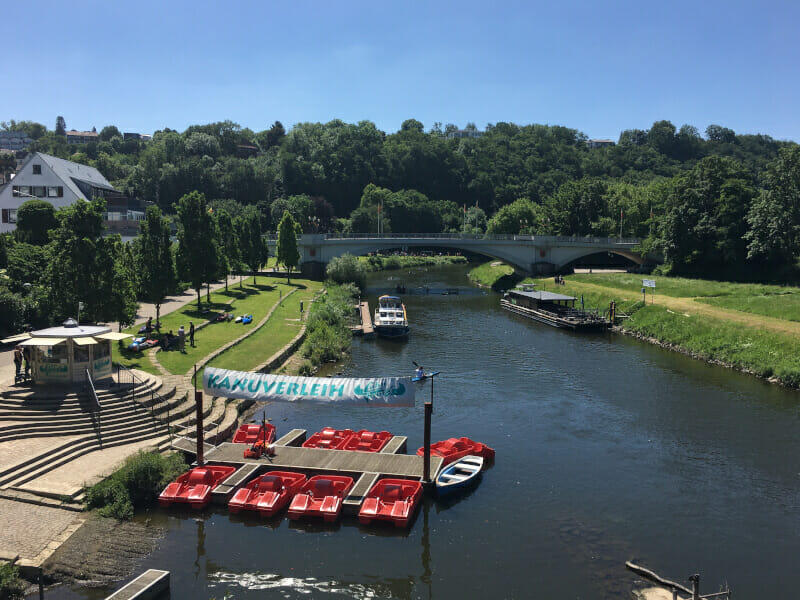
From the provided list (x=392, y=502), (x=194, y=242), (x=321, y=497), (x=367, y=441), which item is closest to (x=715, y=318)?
(x=367, y=441)

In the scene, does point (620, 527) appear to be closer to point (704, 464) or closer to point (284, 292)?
point (704, 464)

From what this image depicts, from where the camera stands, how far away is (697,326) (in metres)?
66.2

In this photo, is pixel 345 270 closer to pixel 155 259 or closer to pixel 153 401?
pixel 155 259

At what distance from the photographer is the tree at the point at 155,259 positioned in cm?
5588

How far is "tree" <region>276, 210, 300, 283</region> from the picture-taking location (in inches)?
4011

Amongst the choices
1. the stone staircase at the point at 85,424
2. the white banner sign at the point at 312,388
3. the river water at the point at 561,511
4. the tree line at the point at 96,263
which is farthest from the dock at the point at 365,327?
the white banner sign at the point at 312,388

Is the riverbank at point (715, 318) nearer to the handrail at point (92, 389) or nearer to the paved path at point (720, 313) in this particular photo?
the paved path at point (720, 313)

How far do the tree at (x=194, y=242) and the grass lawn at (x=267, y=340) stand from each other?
923 centimetres

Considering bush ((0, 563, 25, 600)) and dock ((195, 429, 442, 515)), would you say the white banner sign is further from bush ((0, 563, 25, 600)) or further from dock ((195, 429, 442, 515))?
bush ((0, 563, 25, 600))

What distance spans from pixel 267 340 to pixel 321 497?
31.0 metres

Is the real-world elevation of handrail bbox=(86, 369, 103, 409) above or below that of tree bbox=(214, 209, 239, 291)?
below

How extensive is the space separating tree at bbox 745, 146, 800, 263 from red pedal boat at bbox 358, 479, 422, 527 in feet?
252

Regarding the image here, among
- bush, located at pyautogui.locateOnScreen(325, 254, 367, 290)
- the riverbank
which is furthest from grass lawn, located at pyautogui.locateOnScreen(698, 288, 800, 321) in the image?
bush, located at pyautogui.locateOnScreen(325, 254, 367, 290)

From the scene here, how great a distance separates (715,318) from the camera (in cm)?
6750
